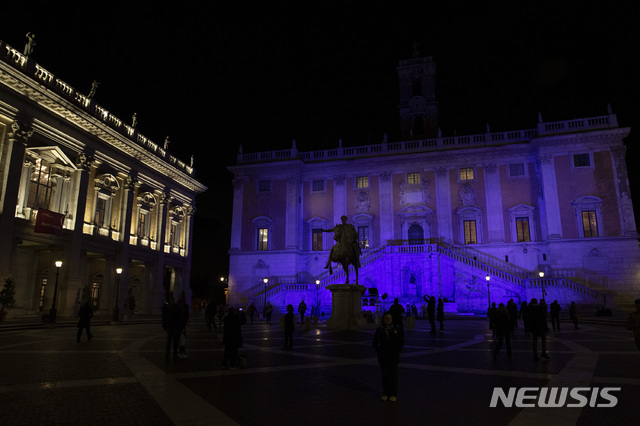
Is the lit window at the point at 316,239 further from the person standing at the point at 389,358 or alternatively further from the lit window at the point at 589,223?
the person standing at the point at 389,358

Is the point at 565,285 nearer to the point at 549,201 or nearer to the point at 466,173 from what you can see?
the point at 549,201

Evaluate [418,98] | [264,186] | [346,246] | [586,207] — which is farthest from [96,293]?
[586,207]

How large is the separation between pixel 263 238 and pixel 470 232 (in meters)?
21.6

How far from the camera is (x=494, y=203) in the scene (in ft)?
130

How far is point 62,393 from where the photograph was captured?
21.9 ft

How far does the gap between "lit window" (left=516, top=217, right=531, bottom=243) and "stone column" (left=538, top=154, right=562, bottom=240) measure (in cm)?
127

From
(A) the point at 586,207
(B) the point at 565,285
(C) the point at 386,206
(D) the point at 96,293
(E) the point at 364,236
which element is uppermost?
(C) the point at 386,206

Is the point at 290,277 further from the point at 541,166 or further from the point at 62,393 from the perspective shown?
the point at 62,393

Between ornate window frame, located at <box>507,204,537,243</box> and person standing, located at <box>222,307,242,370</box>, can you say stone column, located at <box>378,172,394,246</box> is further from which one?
person standing, located at <box>222,307,242,370</box>

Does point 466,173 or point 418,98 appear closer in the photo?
point 466,173

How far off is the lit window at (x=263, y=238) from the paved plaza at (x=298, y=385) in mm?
31308

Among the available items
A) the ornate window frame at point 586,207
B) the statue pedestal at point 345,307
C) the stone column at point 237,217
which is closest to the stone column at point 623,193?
the ornate window frame at point 586,207

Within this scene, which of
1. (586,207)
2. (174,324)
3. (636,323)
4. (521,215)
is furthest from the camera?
(521,215)

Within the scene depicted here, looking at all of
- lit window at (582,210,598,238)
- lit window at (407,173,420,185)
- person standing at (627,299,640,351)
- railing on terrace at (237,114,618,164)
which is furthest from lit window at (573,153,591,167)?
person standing at (627,299,640,351)
